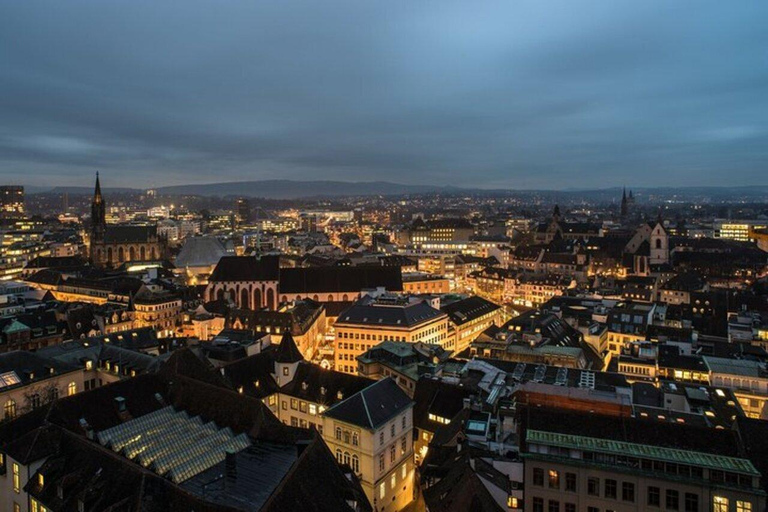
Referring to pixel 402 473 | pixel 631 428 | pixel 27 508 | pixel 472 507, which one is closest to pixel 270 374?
pixel 402 473

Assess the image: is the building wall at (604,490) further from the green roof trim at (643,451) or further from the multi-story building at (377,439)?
the multi-story building at (377,439)

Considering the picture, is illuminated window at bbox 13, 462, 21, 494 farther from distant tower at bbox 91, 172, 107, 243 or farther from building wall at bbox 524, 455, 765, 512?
distant tower at bbox 91, 172, 107, 243

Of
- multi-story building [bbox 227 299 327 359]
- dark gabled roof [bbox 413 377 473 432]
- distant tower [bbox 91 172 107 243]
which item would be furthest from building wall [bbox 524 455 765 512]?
distant tower [bbox 91 172 107 243]

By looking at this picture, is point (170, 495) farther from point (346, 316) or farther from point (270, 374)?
point (346, 316)

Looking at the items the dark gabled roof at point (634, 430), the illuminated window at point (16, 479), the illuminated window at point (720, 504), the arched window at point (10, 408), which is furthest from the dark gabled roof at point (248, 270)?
the illuminated window at point (720, 504)

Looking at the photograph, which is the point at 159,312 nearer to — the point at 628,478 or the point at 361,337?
the point at 361,337

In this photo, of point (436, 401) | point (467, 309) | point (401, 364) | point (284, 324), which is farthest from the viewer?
point (467, 309)

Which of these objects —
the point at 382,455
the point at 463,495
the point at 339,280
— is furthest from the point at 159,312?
the point at 463,495
